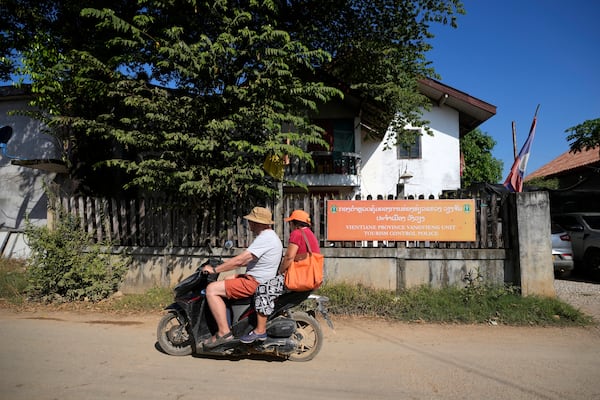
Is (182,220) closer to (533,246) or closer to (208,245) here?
(208,245)

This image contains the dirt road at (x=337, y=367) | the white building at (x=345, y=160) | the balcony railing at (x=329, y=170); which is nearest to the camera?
the dirt road at (x=337, y=367)

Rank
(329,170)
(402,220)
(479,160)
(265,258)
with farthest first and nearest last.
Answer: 1. (479,160)
2. (329,170)
3. (402,220)
4. (265,258)

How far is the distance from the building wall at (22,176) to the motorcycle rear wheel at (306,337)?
1083cm

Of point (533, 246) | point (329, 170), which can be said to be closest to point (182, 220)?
point (533, 246)

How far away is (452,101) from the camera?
15.0 m

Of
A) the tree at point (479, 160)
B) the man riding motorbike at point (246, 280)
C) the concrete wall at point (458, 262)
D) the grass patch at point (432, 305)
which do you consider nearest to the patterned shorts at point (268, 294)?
the man riding motorbike at point (246, 280)

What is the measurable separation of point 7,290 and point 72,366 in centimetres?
458

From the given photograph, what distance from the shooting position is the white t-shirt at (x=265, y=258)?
156 inches

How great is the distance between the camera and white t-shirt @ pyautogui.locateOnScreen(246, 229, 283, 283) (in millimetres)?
3961

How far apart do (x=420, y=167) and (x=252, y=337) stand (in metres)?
12.7

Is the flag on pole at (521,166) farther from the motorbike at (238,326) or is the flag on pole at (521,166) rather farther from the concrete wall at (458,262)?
the motorbike at (238,326)

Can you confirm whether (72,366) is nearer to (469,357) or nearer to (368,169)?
(469,357)

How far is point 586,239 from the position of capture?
9.34m

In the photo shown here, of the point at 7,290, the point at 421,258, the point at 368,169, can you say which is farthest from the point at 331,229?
the point at 368,169
